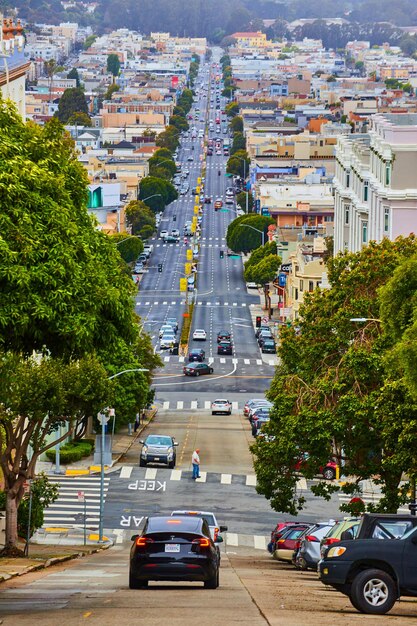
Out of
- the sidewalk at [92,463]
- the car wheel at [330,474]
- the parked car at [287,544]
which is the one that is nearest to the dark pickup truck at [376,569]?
the parked car at [287,544]

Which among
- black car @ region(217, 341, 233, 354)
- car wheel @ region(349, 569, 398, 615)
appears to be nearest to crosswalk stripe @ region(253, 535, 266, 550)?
car wheel @ region(349, 569, 398, 615)

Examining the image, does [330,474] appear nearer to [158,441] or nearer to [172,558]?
[158,441]

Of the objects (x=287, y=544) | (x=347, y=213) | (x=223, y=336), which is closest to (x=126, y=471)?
(x=287, y=544)

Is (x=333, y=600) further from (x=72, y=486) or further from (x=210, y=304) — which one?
(x=210, y=304)

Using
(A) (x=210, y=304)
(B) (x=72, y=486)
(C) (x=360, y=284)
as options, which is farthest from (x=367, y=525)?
(A) (x=210, y=304)

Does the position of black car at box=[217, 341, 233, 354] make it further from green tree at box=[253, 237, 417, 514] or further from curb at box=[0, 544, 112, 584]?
curb at box=[0, 544, 112, 584]

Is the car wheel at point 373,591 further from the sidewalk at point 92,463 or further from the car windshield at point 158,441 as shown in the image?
the car windshield at point 158,441
